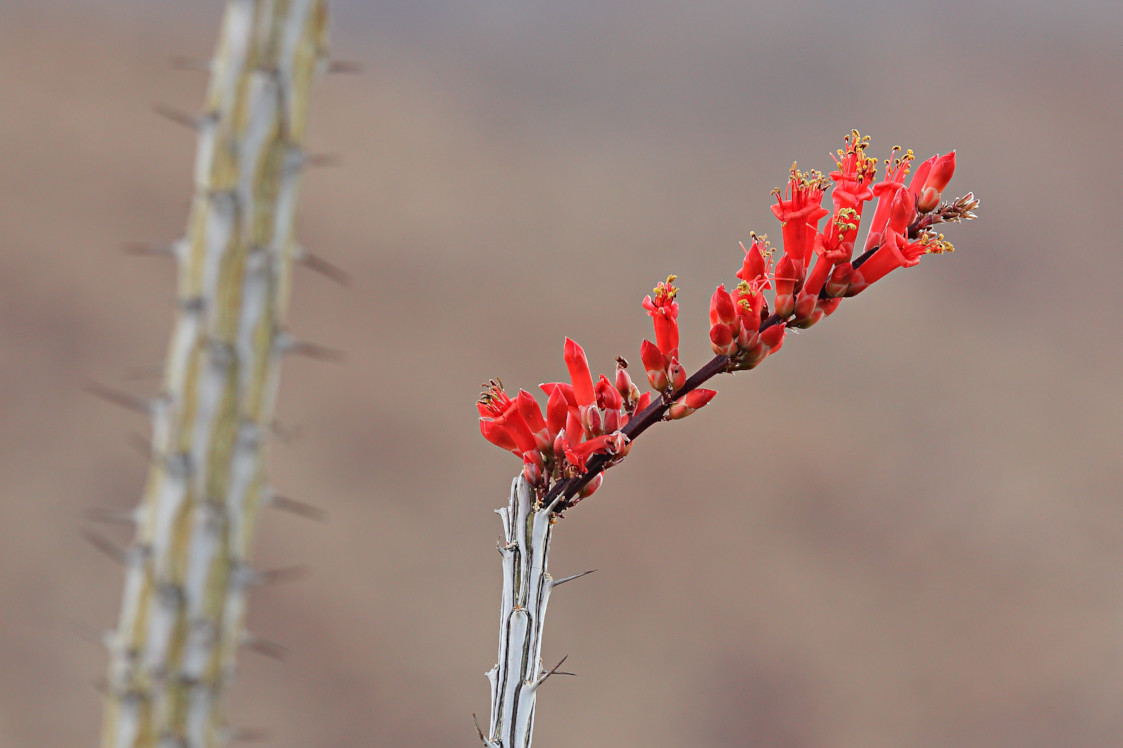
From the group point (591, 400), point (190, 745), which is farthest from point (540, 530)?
point (190, 745)

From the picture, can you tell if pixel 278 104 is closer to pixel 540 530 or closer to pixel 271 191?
pixel 271 191

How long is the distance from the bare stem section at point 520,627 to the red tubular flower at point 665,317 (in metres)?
0.11

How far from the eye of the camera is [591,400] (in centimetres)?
52

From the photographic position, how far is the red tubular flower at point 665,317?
0.52 m

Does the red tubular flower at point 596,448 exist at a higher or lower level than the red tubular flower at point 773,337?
lower

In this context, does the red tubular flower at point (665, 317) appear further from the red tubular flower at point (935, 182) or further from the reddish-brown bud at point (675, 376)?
the red tubular flower at point (935, 182)

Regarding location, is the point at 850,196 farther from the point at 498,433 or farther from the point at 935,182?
the point at 498,433

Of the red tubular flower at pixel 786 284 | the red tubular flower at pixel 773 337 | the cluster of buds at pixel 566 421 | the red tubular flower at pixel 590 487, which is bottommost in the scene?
the red tubular flower at pixel 590 487

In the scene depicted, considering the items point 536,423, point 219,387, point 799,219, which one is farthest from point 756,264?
point 219,387

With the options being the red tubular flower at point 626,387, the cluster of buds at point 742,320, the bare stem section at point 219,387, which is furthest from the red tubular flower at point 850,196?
the bare stem section at point 219,387

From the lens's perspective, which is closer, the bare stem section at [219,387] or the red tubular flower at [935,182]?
the bare stem section at [219,387]

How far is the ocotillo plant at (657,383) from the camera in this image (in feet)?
1.58

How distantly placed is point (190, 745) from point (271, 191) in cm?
19

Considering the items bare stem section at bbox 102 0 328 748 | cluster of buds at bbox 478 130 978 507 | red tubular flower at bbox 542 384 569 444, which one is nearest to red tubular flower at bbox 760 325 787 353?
cluster of buds at bbox 478 130 978 507
